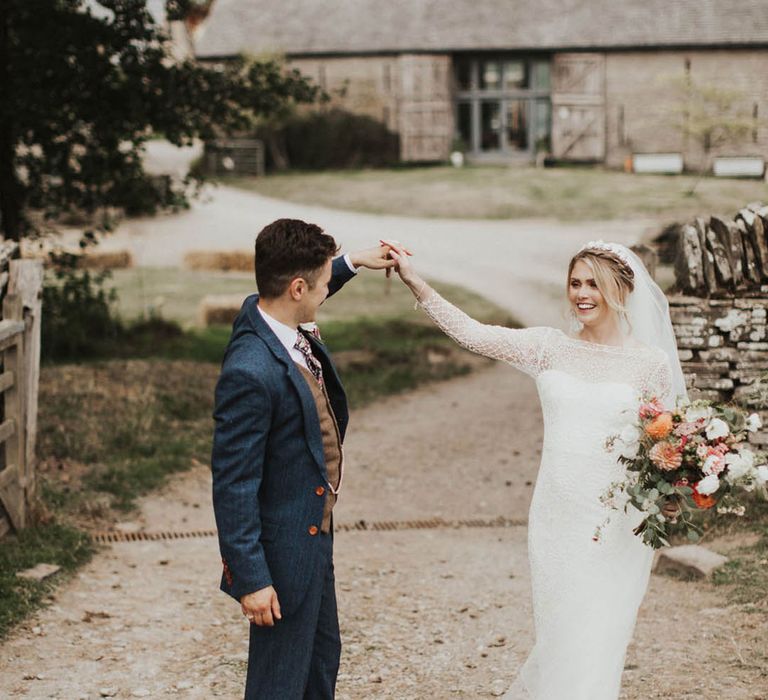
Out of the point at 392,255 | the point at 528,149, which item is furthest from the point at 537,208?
the point at 392,255

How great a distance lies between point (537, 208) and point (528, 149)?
9.33m

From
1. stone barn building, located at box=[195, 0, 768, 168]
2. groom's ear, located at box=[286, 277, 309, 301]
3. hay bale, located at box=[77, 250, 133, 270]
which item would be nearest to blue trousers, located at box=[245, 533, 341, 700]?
groom's ear, located at box=[286, 277, 309, 301]

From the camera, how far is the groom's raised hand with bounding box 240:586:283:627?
3648 millimetres

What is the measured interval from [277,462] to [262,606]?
474 mm

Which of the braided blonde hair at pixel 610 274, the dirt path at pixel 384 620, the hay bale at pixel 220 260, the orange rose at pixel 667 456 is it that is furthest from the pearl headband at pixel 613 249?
the hay bale at pixel 220 260

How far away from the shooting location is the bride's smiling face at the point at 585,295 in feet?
14.6

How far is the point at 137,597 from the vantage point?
269 inches

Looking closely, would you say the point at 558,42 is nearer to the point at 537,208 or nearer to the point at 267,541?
the point at 537,208

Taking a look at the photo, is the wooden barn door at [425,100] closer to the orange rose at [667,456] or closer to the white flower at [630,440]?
the white flower at [630,440]

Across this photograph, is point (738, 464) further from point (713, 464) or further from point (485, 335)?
point (485, 335)

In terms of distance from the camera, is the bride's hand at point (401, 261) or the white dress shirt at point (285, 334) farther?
the bride's hand at point (401, 261)

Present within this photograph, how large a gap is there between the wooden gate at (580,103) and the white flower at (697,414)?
3195 cm

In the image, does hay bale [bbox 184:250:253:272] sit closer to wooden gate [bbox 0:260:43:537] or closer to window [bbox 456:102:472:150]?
wooden gate [bbox 0:260:43:537]

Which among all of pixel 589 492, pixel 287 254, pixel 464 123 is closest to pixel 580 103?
pixel 464 123
